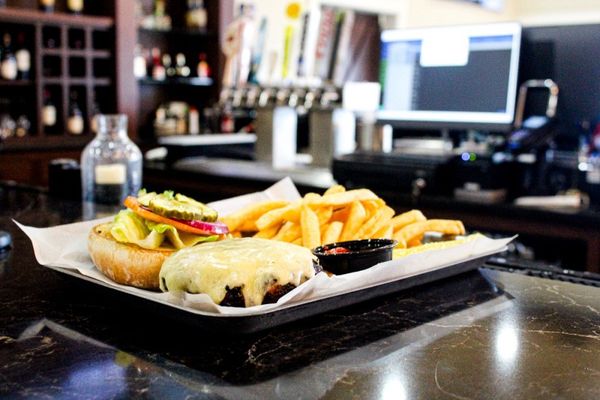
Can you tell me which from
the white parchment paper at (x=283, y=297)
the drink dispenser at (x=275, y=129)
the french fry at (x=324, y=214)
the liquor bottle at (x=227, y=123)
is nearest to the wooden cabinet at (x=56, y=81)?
the liquor bottle at (x=227, y=123)

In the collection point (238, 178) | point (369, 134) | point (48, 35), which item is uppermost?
point (48, 35)

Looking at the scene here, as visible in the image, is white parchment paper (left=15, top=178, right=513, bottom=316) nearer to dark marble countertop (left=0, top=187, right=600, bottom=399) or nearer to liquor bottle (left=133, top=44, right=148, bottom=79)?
dark marble countertop (left=0, top=187, right=600, bottom=399)

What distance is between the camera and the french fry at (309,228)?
3.89ft

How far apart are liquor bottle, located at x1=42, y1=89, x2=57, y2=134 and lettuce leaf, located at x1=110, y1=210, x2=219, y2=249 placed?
4.05 meters

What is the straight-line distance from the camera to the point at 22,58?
15.4 feet

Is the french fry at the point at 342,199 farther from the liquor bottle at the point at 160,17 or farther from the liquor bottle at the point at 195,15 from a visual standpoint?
the liquor bottle at the point at 195,15

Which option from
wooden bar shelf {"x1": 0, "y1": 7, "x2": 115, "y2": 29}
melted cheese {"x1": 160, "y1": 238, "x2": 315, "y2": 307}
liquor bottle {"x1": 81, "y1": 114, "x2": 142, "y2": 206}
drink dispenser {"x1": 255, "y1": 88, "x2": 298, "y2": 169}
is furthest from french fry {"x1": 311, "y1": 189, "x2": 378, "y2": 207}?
wooden bar shelf {"x1": 0, "y1": 7, "x2": 115, "y2": 29}

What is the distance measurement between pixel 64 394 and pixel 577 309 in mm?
725

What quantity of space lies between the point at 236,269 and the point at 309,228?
0.37 meters

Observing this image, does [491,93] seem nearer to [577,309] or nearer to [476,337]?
[577,309]

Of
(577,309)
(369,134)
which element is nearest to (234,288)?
(577,309)

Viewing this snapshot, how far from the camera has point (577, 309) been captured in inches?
41.9

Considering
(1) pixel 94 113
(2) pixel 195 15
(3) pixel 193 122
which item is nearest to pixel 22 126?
(1) pixel 94 113

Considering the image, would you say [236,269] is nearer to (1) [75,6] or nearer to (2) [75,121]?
(2) [75,121]
